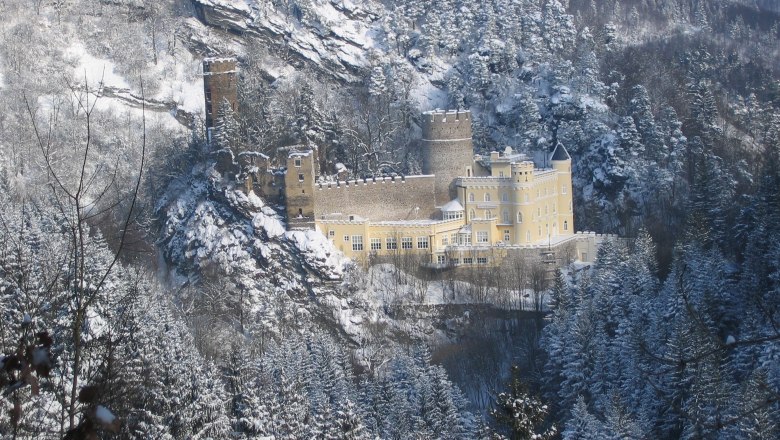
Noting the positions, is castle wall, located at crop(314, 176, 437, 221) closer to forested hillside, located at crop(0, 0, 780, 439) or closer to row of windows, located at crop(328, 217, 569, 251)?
row of windows, located at crop(328, 217, 569, 251)

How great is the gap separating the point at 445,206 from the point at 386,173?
6.58 meters

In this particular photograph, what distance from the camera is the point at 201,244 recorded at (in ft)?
187

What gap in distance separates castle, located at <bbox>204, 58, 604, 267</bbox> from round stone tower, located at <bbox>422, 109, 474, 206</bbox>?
47 millimetres

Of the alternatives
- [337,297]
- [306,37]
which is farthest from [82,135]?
[337,297]

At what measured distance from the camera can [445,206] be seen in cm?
5728

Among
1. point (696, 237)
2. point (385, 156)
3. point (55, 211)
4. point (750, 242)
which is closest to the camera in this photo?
point (750, 242)

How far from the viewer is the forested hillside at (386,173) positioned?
36.2 meters

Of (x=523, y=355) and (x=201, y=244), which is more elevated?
(x=201, y=244)

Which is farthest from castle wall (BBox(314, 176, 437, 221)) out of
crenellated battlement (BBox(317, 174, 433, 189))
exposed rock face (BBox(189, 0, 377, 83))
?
exposed rock face (BBox(189, 0, 377, 83))

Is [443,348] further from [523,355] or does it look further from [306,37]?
[306,37]

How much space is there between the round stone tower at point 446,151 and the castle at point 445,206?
0.15 ft

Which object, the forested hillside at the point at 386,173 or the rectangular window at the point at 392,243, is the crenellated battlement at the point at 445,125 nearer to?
the forested hillside at the point at 386,173

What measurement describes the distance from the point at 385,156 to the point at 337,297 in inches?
497

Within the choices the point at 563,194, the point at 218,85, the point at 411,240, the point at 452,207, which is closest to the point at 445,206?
the point at 452,207
